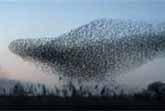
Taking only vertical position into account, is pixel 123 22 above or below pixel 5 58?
above

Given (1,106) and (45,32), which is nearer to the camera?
(45,32)

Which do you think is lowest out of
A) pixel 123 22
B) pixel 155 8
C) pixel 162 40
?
pixel 162 40

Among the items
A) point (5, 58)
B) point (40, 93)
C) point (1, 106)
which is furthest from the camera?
point (1, 106)

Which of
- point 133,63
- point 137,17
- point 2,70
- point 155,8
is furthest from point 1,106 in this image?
point 155,8

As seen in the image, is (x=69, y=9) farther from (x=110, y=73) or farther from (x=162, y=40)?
(x=162, y=40)

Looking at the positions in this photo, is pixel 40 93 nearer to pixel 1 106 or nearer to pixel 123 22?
pixel 1 106

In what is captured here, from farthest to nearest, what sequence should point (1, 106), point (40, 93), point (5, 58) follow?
1. point (1, 106)
2. point (40, 93)
3. point (5, 58)

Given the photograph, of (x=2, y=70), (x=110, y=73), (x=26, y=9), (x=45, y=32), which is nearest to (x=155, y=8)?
(x=110, y=73)
